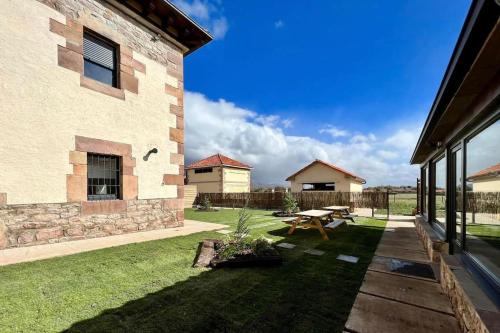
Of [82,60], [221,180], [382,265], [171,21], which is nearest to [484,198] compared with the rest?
[382,265]

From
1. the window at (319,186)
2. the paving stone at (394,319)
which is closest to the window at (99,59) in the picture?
the paving stone at (394,319)

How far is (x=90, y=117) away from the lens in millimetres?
6828

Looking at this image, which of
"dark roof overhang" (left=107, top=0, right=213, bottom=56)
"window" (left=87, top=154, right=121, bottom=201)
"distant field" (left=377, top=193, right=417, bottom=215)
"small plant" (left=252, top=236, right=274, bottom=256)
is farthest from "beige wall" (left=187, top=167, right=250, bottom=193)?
"small plant" (left=252, top=236, right=274, bottom=256)

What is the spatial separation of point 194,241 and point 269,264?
2.76 meters

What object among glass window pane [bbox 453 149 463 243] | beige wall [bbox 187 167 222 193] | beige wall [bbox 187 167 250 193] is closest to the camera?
glass window pane [bbox 453 149 463 243]

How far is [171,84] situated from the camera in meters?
9.31

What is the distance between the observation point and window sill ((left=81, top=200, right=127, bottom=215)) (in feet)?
22.0

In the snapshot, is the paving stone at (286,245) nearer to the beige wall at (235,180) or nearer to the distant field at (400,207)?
the distant field at (400,207)

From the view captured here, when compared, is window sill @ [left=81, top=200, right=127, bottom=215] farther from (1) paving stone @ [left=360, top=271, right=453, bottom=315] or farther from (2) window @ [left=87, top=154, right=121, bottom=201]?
(1) paving stone @ [left=360, top=271, right=453, bottom=315]

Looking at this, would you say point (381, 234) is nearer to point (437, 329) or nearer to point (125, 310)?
point (437, 329)

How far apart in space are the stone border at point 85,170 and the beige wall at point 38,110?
0.49 feet

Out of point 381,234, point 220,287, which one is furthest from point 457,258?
point 381,234

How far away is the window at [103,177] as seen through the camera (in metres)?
7.03

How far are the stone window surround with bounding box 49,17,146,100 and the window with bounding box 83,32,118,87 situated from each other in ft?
0.61
